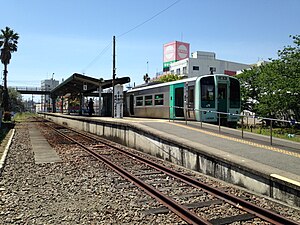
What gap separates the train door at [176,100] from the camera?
17947 mm

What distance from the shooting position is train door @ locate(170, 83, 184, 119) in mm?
17947

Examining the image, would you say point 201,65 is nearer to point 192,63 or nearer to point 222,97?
point 192,63

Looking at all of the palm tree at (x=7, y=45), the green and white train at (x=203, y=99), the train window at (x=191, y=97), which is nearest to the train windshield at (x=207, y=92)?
the green and white train at (x=203, y=99)

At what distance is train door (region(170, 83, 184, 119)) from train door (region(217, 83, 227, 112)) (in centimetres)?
219

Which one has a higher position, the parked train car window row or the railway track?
the parked train car window row

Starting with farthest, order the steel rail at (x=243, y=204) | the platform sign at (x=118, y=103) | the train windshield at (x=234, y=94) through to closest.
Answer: the platform sign at (x=118, y=103)
the train windshield at (x=234, y=94)
the steel rail at (x=243, y=204)

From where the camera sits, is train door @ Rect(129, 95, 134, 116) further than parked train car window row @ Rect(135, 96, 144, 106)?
Yes

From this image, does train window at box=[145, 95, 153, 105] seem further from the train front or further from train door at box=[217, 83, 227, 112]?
train door at box=[217, 83, 227, 112]

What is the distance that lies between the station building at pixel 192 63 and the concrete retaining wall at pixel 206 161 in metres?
51.8

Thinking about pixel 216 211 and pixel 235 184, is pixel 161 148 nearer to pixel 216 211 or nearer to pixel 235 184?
pixel 235 184

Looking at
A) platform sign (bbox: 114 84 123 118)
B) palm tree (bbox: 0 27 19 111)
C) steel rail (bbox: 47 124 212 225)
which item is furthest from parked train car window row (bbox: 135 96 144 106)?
palm tree (bbox: 0 27 19 111)

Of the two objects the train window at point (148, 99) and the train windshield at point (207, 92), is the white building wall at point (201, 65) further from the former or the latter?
the train windshield at point (207, 92)

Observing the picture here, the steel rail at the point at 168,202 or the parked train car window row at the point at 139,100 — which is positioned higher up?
the parked train car window row at the point at 139,100

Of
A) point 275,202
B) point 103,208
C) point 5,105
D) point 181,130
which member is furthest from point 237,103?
point 5,105
